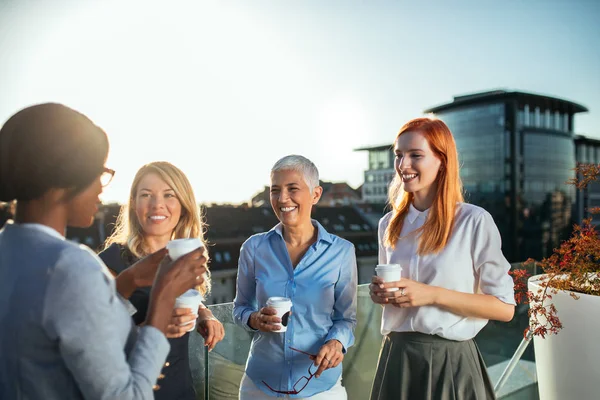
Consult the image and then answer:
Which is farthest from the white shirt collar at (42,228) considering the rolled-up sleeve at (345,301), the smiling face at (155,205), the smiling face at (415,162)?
the smiling face at (415,162)

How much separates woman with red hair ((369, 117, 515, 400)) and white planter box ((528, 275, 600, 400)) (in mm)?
639

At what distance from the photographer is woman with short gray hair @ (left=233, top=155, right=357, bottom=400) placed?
1637 mm

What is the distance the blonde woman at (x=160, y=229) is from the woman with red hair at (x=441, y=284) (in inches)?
24.3

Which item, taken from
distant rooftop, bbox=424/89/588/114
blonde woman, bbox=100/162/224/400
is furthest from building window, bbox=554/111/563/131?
blonde woman, bbox=100/162/224/400

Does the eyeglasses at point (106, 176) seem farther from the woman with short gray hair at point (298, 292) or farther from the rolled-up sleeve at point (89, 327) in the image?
the woman with short gray hair at point (298, 292)

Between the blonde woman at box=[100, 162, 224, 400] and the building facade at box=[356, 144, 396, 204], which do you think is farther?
the building facade at box=[356, 144, 396, 204]

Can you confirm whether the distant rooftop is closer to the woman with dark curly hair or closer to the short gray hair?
the short gray hair

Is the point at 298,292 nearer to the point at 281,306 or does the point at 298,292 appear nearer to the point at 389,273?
the point at 281,306

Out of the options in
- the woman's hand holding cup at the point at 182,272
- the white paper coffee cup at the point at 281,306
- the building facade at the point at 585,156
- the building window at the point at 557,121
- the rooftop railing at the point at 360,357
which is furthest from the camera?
the building window at the point at 557,121

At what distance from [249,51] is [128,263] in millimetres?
59440

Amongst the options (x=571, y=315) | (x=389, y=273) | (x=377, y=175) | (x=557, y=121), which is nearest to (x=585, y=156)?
(x=557, y=121)

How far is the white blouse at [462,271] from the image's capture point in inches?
62.7

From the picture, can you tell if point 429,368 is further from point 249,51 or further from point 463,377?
point 249,51

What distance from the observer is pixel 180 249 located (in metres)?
1.09
